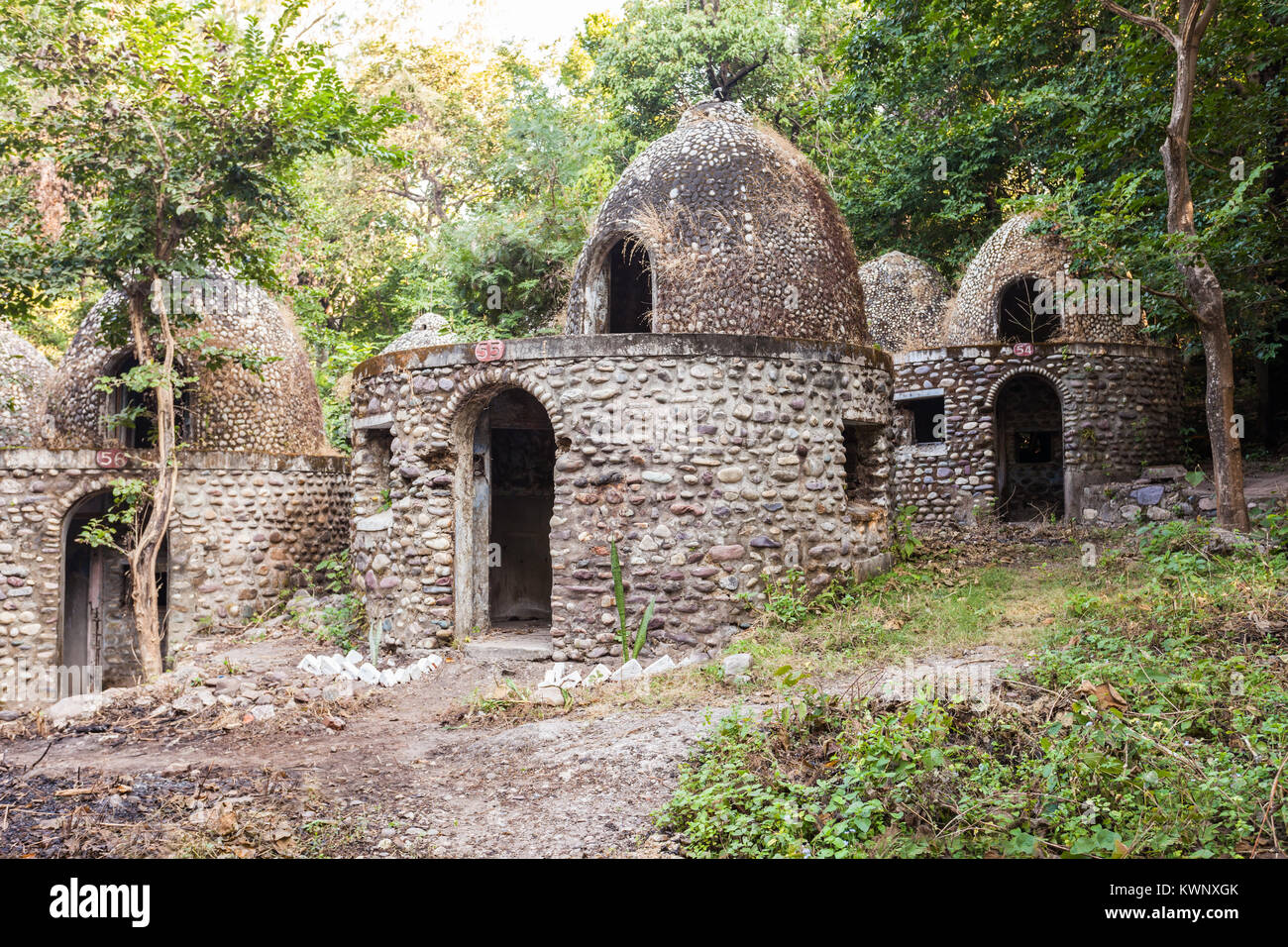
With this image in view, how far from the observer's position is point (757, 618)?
26.7 feet

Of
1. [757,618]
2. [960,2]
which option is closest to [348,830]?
[757,618]

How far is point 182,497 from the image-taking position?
38.6ft

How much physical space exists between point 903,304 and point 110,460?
1317 cm

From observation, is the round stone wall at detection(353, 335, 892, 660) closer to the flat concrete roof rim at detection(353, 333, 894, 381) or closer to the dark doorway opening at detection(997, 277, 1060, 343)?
the flat concrete roof rim at detection(353, 333, 894, 381)

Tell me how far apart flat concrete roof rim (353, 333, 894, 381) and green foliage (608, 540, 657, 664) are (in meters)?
1.76

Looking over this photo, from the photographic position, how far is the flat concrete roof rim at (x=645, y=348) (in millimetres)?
8203

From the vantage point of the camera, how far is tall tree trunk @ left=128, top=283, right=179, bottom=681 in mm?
9984

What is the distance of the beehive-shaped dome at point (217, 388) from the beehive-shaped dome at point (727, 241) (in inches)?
207

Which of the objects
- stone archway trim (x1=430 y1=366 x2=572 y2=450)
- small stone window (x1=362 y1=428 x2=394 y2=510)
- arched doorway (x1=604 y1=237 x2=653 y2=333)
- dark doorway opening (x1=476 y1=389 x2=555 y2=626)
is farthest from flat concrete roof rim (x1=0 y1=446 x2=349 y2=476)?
arched doorway (x1=604 y1=237 x2=653 y2=333)

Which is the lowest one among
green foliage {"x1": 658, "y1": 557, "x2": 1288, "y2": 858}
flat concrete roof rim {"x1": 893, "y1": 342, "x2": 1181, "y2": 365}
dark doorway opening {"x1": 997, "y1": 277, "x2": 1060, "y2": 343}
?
green foliage {"x1": 658, "y1": 557, "x2": 1288, "y2": 858}

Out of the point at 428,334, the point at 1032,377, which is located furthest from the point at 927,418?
the point at 428,334

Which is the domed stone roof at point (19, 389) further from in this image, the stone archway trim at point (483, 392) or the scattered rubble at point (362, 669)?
the stone archway trim at point (483, 392)

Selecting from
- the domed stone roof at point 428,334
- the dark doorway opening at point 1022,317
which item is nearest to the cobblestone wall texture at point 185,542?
the domed stone roof at point 428,334
